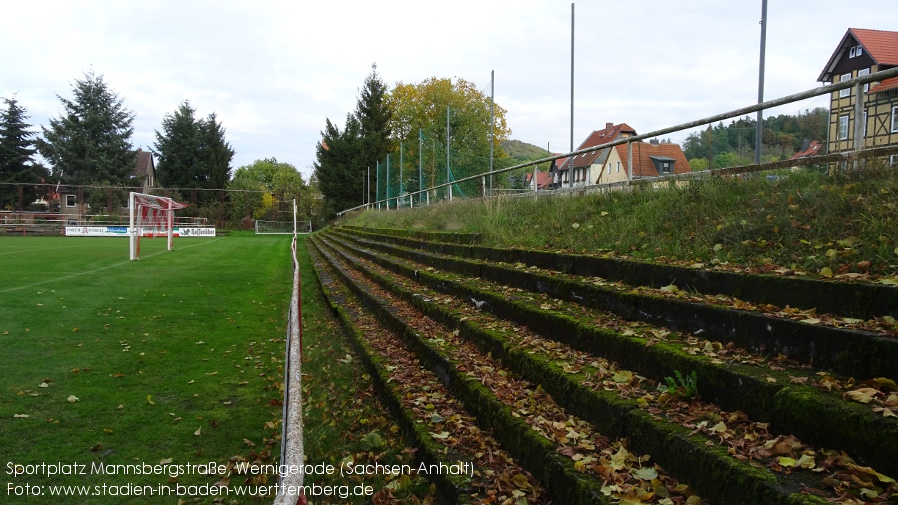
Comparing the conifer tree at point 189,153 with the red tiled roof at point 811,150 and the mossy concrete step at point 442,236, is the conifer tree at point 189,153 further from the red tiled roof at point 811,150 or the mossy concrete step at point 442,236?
the red tiled roof at point 811,150

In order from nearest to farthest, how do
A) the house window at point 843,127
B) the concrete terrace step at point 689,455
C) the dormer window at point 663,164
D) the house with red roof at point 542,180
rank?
1. the concrete terrace step at point 689,455
2. the house window at point 843,127
3. the dormer window at point 663,164
4. the house with red roof at point 542,180

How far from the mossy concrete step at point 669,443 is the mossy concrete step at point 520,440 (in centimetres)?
16

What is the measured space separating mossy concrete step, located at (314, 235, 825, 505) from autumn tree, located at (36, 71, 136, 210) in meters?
52.6

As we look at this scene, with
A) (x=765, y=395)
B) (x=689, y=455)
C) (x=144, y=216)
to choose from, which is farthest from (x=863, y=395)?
(x=144, y=216)

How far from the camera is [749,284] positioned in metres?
3.17

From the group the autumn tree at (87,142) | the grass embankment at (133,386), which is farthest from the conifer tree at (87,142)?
the grass embankment at (133,386)

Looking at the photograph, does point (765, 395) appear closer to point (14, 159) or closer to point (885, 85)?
point (885, 85)

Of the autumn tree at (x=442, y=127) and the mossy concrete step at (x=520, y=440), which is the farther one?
the autumn tree at (x=442, y=127)

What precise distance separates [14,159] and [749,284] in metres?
54.5

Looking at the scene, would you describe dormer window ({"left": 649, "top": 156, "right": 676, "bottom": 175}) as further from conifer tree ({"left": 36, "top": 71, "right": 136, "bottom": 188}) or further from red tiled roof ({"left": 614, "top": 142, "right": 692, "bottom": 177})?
conifer tree ({"left": 36, "top": 71, "right": 136, "bottom": 188})

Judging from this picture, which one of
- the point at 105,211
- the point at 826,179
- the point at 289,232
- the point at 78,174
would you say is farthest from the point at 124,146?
the point at 826,179

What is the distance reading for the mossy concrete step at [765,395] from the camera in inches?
72.3

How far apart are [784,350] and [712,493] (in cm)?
94

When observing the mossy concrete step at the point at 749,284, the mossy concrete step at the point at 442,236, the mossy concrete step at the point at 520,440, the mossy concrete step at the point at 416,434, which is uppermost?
the mossy concrete step at the point at 442,236
